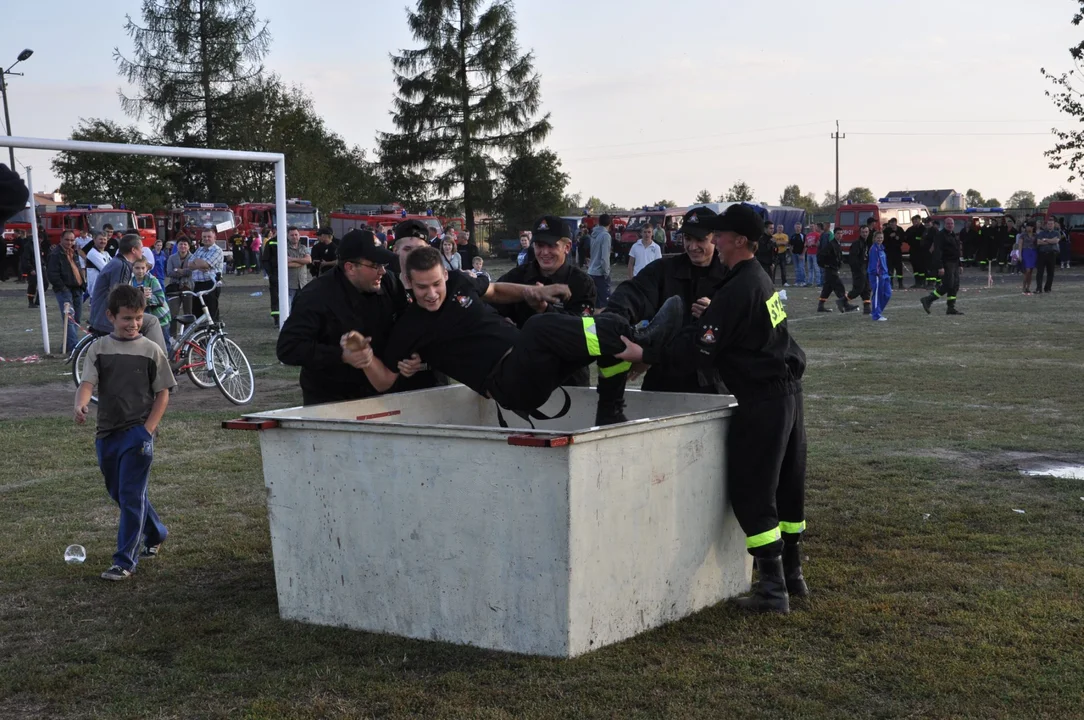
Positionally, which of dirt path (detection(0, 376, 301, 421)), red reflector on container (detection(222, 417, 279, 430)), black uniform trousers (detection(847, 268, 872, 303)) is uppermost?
red reflector on container (detection(222, 417, 279, 430))

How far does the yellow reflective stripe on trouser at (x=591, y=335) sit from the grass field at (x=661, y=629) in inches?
49.9

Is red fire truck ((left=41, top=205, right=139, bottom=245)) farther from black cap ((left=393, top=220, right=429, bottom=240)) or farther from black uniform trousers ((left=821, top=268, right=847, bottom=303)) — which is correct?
black cap ((left=393, top=220, right=429, bottom=240))

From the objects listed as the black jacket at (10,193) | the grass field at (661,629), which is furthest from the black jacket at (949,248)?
the black jacket at (10,193)

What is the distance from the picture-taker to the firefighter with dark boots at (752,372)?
5.38 metres

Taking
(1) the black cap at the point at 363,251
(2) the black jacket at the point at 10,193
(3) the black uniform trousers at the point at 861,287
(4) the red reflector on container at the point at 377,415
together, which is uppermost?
(2) the black jacket at the point at 10,193

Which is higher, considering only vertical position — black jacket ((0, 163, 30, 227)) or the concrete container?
black jacket ((0, 163, 30, 227))

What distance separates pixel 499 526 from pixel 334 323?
1.71 m

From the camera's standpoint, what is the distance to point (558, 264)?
722 cm

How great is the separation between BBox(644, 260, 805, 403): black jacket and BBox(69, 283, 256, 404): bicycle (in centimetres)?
813

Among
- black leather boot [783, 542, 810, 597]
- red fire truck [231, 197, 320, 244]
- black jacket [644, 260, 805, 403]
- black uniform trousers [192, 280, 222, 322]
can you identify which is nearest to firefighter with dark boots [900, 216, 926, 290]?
red fire truck [231, 197, 320, 244]

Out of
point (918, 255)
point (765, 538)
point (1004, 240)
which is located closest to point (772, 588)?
point (765, 538)

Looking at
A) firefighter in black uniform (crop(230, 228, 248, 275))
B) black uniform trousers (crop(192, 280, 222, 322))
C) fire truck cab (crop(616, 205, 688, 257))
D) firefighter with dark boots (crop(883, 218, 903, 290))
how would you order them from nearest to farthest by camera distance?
black uniform trousers (crop(192, 280, 222, 322)) → firefighter with dark boots (crop(883, 218, 903, 290)) → firefighter in black uniform (crop(230, 228, 248, 275)) → fire truck cab (crop(616, 205, 688, 257))

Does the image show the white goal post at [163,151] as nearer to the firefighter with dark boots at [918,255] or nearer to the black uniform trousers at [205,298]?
the black uniform trousers at [205,298]

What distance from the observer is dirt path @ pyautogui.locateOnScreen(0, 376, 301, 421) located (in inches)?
487
